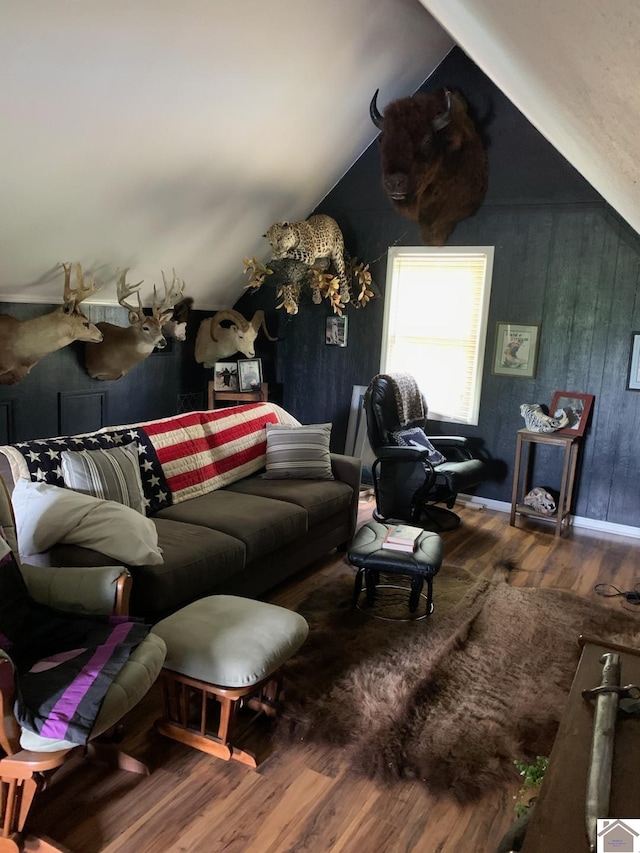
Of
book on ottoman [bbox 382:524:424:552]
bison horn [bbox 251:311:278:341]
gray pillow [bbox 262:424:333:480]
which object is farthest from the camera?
bison horn [bbox 251:311:278:341]

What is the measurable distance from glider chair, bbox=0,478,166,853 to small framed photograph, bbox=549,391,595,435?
12.1ft

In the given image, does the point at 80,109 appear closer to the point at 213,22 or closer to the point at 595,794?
the point at 213,22

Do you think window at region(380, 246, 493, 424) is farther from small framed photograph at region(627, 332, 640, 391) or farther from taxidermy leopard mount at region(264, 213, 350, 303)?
small framed photograph at region(627, 332, 640, 391)

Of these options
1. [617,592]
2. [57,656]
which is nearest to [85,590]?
[57,656]

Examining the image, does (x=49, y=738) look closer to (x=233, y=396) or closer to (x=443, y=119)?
(x=233, y=396)

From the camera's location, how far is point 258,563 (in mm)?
3455

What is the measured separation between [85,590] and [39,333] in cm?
260

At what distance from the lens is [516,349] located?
5328 mm

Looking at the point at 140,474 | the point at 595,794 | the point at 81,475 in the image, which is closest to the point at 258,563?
the point at 140,474

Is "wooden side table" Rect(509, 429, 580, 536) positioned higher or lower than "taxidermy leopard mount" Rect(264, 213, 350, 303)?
lower

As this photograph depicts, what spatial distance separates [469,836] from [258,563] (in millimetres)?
1696

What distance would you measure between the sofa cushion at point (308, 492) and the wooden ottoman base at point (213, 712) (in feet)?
4.37

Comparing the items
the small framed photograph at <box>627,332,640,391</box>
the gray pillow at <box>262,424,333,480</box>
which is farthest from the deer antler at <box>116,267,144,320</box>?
the small framed photograph at <box>627,332,640,391</box>

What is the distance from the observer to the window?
5.48 m
